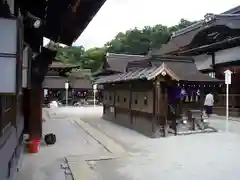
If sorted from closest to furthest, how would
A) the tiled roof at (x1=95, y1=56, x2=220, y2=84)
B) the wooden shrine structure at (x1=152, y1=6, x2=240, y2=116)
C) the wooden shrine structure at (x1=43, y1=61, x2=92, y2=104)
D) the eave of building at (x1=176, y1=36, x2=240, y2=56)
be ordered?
the tiled roof at (x1=95, y1=56, x2=220, y2=84) < the wooden shrine structure at (x1=152, y1=6, x2=240, y2=116) < the eave of building at (x1=176, y1=36, x2=240, y2=56) < the wooden shrine structure at (x1=43, y1=61, x2=92, y2=104)

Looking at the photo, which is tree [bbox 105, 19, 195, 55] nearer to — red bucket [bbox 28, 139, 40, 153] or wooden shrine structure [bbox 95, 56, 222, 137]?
wooden shrine structure [bbox 95, 56, 222, 137]

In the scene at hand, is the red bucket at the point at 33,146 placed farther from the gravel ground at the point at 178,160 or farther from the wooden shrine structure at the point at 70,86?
the wooden shrine structure at the point at 70,86

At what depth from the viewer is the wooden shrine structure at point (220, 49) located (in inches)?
843

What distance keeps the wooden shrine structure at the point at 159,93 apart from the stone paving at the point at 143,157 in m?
1.05

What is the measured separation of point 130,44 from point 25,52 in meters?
67.3

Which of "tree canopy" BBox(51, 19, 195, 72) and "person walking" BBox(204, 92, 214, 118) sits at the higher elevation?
"tree canopy" BBox(51, 19, 195, 72)

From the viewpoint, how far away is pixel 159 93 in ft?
41.4

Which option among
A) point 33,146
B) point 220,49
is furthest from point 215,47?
point 33,146

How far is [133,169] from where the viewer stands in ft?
25.2

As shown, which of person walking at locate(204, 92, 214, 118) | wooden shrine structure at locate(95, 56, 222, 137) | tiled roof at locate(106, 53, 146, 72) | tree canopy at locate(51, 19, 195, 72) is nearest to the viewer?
wooden shrine structure at locate(95, 56, 222, 137)

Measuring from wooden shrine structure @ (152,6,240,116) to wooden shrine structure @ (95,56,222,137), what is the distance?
22.7ft

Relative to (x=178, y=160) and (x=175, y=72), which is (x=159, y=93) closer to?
(x=175, y=72)

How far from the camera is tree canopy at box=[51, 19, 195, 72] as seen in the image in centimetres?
6391

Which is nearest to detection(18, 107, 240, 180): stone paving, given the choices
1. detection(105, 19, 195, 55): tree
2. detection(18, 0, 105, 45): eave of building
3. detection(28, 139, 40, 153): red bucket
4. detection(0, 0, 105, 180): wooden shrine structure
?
detection(28, 139, 40, 153): red bucket
